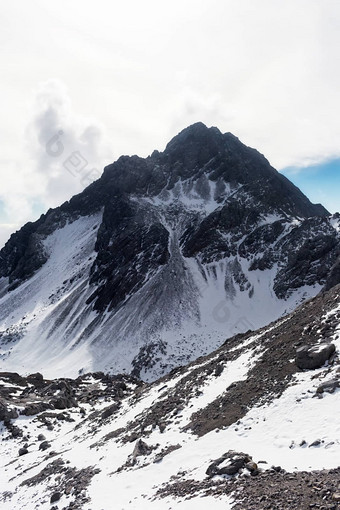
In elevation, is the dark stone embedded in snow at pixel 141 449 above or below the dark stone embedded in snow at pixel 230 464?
above

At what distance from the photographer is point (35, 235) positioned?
452 ft

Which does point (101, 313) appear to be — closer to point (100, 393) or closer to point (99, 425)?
point (100, 393)

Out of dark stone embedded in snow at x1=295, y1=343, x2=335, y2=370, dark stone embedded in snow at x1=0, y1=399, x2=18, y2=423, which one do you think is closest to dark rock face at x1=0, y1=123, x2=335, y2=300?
dark stone embedded in snow at x1=0, y1=399, x2=18, y2=423

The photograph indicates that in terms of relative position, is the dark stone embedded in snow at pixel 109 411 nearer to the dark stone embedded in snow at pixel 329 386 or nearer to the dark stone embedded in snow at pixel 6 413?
the dark stone embedded in snow at pixel 6 413

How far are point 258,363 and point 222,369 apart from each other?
3406mm

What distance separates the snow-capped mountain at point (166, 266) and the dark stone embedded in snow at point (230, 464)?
127 ft

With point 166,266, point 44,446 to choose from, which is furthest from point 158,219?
point 44,446

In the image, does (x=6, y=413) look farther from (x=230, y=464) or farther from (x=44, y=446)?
(x=230, y=464)

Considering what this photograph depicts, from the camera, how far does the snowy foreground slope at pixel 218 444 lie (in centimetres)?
1056

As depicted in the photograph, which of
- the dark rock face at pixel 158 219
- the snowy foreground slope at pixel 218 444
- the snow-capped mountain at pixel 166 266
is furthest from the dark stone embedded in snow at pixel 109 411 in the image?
the dark rock face at pixel 158 219

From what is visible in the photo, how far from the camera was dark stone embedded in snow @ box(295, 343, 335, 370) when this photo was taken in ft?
54.2

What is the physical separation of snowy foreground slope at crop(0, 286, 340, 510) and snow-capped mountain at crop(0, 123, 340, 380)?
97.1ft

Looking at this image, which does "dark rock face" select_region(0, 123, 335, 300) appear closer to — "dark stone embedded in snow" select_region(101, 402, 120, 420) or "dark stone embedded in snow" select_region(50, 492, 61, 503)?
"dark stone embedded in snow" select_region(101, 402, 120, 420)

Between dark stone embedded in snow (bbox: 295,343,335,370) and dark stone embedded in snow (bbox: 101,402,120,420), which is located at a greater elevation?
dark stone embedded in snow (bbox: 101,402,120,420)
